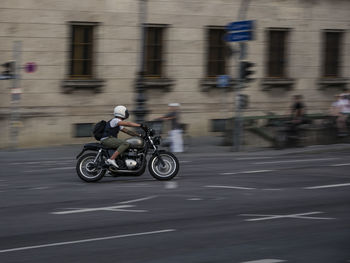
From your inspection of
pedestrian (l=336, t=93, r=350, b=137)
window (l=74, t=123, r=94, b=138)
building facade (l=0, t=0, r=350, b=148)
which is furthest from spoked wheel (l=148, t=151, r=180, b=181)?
pedestrian (l=336, t=93, r=350, b=137)

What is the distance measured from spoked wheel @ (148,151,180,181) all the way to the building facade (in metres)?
7.72

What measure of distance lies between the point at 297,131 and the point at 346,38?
29.9ft

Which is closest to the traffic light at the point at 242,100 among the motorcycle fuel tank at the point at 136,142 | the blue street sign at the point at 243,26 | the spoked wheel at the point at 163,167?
the blue street sign at the point at 243,26

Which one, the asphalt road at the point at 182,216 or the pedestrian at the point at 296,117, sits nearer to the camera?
the asphalt road at the point at 182,216

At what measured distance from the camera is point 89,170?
1371 cm

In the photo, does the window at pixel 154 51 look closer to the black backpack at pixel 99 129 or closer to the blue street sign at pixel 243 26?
the blue street sign at pixel 243 26

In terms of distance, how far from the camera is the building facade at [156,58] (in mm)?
22625

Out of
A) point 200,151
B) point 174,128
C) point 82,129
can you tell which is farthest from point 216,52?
point 174,128

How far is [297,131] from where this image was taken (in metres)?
22.3

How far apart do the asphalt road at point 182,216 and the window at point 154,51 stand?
9.64 metres

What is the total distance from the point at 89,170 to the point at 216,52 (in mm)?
14033

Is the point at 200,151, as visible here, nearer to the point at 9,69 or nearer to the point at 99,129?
the point at 9,69

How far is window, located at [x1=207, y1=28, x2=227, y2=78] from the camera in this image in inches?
1053

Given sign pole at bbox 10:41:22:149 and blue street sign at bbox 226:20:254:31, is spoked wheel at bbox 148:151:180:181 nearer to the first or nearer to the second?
blue street sign at bbox 226:20:254:31
